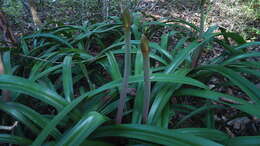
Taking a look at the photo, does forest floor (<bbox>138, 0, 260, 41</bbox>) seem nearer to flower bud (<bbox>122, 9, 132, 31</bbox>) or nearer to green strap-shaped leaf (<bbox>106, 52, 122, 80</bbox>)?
green strap-shaped leaf (<bbox>106, 52, 122, 80</bbox>)

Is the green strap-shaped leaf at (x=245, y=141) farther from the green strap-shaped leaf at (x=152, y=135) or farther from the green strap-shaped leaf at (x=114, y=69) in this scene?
the green strap-shaped leaf at (x=114, y=69)

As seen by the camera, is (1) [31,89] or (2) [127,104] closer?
(1) [31,89]

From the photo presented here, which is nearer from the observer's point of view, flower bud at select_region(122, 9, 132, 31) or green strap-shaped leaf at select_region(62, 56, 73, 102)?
flower bud at select_region(122, 9, 132, 31)

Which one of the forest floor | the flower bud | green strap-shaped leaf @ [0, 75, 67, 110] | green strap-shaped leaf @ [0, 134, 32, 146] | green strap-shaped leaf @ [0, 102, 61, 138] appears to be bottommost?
green strap-shaped leaf @ [0, 134, 32, 146]

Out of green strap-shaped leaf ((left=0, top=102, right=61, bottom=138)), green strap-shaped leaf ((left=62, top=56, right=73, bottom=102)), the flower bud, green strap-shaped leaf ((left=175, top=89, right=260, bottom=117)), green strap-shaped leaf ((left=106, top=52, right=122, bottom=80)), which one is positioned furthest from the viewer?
green strap-shaped leaf ((left=106, top=52, right=122, bottom=80))

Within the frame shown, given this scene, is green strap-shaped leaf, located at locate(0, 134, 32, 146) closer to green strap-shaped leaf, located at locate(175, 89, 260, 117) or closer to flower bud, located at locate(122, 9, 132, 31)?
flower bud, located at locate(122, 9, 132, 31)

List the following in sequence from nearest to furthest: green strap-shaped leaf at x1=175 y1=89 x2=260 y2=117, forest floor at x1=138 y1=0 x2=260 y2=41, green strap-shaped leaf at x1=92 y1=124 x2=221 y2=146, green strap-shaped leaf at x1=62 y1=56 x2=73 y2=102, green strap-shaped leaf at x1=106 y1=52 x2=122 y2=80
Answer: green strap-shaped leaf at x1=92 y1=124 x2=221 y2=146, green strap-shaped leaf at x1=175 y1=89 x2=260 y2=117, green strap-shaped leaf at x1=62 y1=56 x2=73 y2=102, green strap-shaped leaf at x1=106 y1=52 x2=122 y2=80, forest floor at x1=138 y1=0 x2=260 y2=41

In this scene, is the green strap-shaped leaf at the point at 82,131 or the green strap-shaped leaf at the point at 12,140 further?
the green strap-shaped leaf at the point at 12,140

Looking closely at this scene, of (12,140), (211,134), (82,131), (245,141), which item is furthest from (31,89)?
(245,141)

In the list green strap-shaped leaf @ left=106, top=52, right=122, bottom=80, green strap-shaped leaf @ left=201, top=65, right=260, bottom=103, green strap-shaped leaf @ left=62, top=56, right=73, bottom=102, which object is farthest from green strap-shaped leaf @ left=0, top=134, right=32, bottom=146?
green strap-shaped leaf @ left=201, top=65, right=260, bottom=103

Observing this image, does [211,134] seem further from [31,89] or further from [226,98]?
[31,89]

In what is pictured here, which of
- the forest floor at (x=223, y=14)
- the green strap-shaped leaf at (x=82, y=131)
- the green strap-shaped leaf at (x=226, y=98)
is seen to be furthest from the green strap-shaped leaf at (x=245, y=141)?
the forest floor at (x=223, y=14)

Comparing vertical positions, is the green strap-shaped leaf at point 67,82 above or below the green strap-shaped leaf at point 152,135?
above

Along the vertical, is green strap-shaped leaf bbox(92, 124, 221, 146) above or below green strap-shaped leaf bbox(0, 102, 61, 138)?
below
